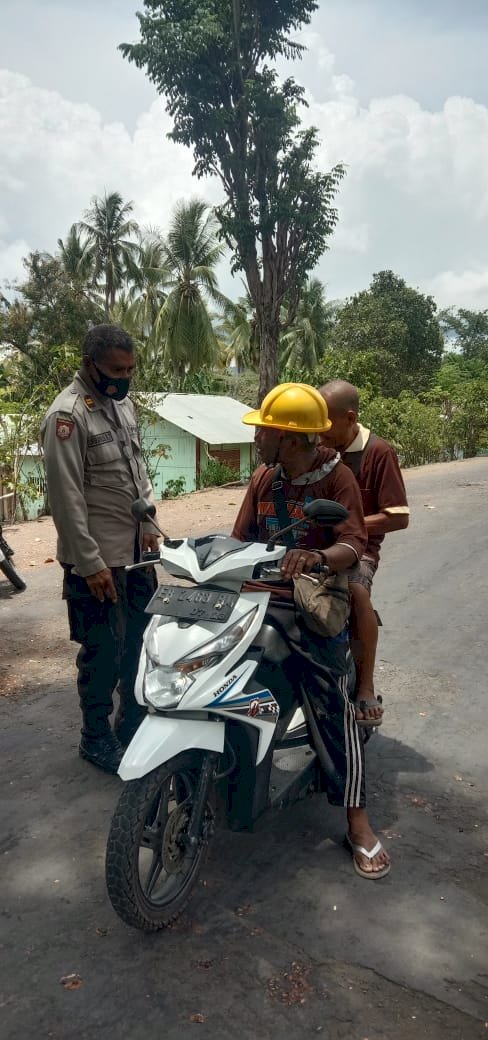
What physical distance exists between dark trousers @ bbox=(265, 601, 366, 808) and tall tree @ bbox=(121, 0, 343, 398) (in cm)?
1729

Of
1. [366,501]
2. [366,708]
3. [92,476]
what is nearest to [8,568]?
[92,476]

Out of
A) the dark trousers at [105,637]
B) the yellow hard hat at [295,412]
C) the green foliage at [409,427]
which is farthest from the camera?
the green foliage at [409,427]

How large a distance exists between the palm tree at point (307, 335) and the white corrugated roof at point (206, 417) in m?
15.7

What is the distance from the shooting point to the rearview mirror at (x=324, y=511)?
2461 millimetres

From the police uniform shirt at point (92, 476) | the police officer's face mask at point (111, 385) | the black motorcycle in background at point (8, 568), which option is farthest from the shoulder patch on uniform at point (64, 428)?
the black motorcycle in background at point (8, 568)

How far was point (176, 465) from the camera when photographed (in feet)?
76.3

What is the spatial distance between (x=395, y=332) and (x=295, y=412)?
31441mm

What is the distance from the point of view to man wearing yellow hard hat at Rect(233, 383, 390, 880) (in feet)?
9.04

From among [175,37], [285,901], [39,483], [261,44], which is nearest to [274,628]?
[285,901]

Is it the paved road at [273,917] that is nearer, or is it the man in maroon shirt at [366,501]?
the paved road at [273,917]

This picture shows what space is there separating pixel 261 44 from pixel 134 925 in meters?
23.1

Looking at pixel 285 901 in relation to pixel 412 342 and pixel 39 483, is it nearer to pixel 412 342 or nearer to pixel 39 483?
pixel 39 483

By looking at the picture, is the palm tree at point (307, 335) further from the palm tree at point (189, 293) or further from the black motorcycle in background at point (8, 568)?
the black motorcycle in background at point (8, 568)

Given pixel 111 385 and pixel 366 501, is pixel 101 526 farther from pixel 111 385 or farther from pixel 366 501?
A: pixel 366 501
